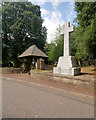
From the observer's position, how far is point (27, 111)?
2.96 m

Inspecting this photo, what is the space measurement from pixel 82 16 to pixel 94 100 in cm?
1006

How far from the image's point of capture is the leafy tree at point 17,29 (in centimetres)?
1858

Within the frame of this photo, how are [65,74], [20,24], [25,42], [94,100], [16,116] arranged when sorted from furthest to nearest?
[25,42] < [20,24] < [65,74] < [94,100] < [16,116]

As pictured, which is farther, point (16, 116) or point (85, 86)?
point (85, 86)

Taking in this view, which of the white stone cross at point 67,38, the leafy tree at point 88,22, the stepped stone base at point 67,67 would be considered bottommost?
the stepped stone base at point 67,67

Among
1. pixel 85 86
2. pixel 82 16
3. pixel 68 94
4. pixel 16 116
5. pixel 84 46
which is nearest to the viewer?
pixel 16 116

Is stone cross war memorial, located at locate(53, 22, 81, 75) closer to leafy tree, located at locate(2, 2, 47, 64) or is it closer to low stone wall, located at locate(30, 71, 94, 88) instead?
low stone wall, located at locate(30, 71, 94, 88)

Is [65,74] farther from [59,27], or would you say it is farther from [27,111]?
[59,27]

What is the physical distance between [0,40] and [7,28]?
9.39ft

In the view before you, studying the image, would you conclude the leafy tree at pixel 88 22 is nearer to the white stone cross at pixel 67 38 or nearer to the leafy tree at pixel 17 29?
the white stone cross at pixel 67 38

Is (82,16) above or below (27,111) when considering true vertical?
above

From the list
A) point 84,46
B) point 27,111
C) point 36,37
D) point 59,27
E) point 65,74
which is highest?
point 59,27

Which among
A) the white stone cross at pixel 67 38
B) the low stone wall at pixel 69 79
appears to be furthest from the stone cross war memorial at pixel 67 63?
Answer: the low stone wall at pixel 69 79

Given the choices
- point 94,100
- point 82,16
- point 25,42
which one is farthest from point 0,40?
point 94,100
